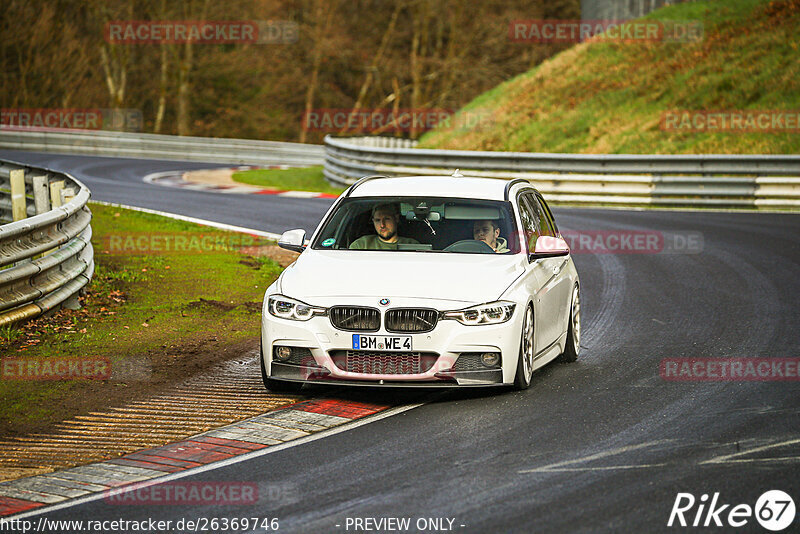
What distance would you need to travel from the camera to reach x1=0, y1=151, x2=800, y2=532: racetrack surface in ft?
18.5

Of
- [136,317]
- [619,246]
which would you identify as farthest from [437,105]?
[136,317]

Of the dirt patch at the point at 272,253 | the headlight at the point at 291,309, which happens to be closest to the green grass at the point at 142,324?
the dirt patch at the point at 272,253

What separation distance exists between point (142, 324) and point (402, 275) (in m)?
3.96

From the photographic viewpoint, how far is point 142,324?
1112 cm

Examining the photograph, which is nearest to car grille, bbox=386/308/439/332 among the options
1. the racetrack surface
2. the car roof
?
the racetrack surface

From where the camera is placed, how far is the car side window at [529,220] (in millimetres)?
9294

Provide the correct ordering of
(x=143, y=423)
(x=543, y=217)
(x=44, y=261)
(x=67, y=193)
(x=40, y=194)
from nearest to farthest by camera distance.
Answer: (x=143, y=423)
(x=543, y=217)
(x=44, y=261)
(x=67, y=193)
(x=40, y=194)

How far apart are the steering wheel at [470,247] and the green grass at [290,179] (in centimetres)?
1887

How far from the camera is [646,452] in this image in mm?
6629

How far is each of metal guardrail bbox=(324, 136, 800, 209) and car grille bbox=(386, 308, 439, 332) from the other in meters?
16.4

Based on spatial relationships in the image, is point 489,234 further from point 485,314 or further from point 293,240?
point 293,240

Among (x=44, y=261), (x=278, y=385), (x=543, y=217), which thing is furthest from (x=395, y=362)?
(x=44, y=261)

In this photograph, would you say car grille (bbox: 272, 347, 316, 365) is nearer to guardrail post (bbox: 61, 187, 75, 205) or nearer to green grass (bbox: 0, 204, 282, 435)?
green grass (bbox: 0, 204, 282, 435)

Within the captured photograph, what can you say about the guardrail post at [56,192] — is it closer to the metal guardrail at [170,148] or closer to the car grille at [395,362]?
the car grille at [395,362]
